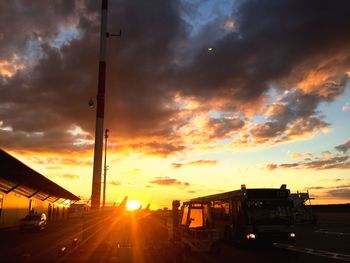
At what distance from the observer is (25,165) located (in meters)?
25.2

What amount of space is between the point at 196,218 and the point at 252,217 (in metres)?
3.70

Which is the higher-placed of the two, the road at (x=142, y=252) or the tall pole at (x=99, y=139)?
the tall pole at (x=99, y=139)

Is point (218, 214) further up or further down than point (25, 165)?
further down

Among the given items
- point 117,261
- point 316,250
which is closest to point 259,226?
point 316,250

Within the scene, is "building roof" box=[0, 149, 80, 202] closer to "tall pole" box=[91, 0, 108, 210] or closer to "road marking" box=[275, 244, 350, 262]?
"tall pole" box=[91, 0, 108, 210]

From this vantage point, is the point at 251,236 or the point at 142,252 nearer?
the point at 142,252

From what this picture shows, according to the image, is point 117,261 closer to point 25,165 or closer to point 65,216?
point 25,165

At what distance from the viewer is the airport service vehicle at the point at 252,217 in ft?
54.4

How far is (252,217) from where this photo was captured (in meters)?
18.8

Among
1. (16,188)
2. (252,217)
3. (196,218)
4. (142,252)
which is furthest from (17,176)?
(252,217)

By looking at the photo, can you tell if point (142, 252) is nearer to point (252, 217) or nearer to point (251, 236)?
point (251, 236)

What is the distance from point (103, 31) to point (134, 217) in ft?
49.8

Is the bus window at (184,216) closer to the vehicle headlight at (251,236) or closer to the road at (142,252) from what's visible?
the road at (142,252)

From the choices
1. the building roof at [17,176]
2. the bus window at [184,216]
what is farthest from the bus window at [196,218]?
the building roof at [17,176]
